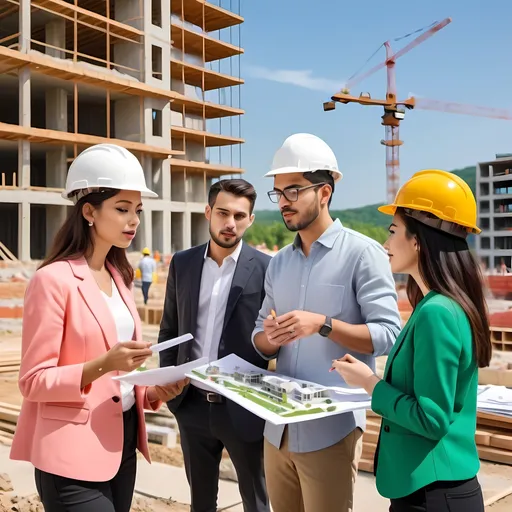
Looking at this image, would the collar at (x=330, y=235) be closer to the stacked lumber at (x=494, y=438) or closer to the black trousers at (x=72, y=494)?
the black trousers at (x=72, y=494)

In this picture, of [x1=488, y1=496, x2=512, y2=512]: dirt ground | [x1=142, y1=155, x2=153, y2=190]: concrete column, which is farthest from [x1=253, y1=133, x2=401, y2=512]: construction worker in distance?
[x1=142, y1=155, x2=153, y2=190]: concrete column

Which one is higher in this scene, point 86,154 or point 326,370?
point 86,154

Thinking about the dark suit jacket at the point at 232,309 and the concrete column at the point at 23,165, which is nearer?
the dark suit jacket at the point at 232,309

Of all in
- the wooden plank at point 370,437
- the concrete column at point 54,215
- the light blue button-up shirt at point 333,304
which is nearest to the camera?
the light blue button-up shirt at point 333,304

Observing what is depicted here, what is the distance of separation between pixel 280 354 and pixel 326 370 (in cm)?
24

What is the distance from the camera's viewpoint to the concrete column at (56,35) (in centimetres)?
2903

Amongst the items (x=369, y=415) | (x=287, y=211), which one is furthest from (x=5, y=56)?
(x=287, y=211)

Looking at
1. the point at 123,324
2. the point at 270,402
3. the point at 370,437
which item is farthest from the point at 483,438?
the point at 123,324

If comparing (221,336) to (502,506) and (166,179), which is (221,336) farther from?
(166,179)

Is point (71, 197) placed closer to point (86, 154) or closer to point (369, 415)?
point (86, 154)

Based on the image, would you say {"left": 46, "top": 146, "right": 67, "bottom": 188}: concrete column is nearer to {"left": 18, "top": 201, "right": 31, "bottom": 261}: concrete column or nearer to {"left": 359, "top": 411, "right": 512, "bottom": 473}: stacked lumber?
{"left": 18, "top": 201, "right": 31, "bottom": 261}: concrete column

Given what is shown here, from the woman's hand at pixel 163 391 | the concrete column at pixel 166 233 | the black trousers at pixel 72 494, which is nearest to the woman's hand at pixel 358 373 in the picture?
the woman's hand at pixel 163 391

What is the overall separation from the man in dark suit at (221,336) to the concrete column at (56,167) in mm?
26436

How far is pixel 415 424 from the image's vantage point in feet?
5.59
